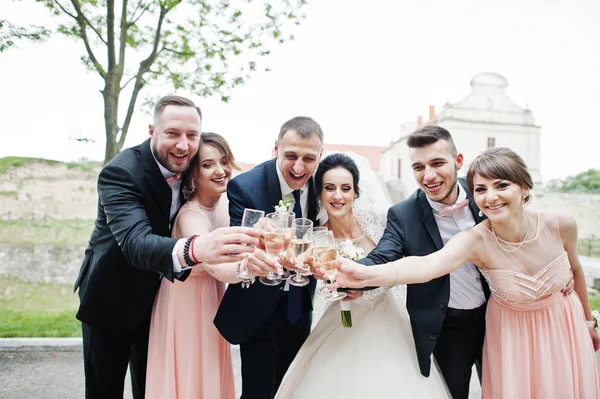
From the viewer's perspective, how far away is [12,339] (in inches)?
202

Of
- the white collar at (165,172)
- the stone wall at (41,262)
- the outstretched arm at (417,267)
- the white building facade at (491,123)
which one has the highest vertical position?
the white building facade at (491,123)

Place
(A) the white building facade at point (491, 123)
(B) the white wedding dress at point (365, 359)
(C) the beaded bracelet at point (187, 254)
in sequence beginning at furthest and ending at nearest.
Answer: (A) the white building facade at point (491, 123) < (B) the white wedding dress at point (365, 359) < (C) the beaded bracelet at point (187, 254)

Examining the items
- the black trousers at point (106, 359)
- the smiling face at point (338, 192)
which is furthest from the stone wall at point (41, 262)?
the smiling face at point (338, 192)

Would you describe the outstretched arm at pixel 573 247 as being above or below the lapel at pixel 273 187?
below

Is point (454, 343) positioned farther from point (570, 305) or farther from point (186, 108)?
point (186, 108)

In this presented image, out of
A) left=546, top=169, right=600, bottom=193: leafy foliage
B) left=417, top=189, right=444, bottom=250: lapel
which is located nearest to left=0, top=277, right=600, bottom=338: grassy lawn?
left=417, top=189, right=444, bottom=250: lapel

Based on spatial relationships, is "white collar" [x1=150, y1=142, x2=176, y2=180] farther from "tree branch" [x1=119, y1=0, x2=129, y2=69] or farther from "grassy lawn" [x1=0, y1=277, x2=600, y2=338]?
"grassy lawn" [x1=0, y1=277, x2=600, y2=338]

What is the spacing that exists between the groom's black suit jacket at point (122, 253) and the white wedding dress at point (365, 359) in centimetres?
139

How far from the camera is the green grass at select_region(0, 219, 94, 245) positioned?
893 centimetres

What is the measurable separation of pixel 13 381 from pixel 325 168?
458 cm

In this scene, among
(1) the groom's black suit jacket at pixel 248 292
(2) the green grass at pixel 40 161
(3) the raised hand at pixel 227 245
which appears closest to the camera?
(3) the raised hand at pixel 227 245

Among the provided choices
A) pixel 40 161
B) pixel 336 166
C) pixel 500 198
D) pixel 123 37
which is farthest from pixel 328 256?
pixel 40 161

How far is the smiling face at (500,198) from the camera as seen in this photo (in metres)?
2.53

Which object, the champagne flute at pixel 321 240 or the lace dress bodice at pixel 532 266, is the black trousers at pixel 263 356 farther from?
the lace dress bodice at pixel 532 266
